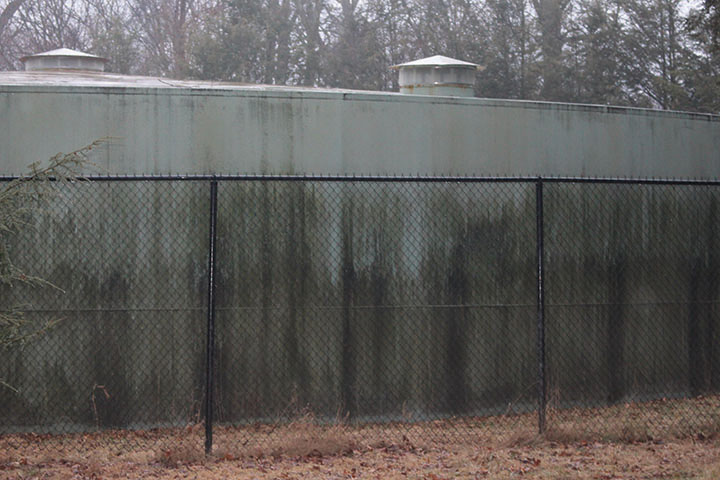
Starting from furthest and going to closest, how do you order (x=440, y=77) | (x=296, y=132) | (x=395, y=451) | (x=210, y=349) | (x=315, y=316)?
(x=440, y=77)
(x=296, y=132)
(x=315, y=316)
(x=395, y=451)
(x=210, y=349)

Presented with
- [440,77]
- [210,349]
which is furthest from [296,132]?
[440,77]

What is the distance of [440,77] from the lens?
38.4 ft

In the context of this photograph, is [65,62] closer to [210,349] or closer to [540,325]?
[210,349]

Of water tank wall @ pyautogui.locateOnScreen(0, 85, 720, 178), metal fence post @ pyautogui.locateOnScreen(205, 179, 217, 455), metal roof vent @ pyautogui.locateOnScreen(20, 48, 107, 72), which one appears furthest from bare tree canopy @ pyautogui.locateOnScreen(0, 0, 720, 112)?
metal fence post @ pyautogui.locateOnScreen(205, 179, 217, 455)

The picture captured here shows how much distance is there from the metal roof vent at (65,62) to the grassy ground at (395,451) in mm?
7994

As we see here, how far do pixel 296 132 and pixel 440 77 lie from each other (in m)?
3.78

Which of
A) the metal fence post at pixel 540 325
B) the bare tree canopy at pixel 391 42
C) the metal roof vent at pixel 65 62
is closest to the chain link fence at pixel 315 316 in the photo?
the metal fence post at pixel 540 325

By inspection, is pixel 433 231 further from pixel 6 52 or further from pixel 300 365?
pixel 6 52

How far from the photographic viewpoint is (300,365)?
8.38 meters

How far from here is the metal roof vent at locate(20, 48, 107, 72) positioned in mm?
14242

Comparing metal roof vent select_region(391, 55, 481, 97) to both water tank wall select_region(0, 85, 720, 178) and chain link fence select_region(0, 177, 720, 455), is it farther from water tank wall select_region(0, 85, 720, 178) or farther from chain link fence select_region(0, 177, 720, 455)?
chain link fence select_region(0, 177, 720, 455)

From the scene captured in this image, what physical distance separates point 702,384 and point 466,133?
3.92 metres

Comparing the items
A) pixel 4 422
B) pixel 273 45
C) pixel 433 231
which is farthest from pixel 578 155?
pixel 273 45

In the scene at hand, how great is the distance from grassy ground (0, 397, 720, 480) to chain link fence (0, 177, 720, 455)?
0.08 m
